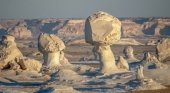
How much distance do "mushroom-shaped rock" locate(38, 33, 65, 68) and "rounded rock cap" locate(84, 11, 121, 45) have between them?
5.70 meters

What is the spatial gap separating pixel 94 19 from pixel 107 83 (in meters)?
4.62

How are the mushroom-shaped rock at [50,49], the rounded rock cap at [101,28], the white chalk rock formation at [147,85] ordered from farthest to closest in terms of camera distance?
the mushroom-shaped rock at [50,49] → the rounded rock cap at [101,28] → the white chalk rock formation at [147,85]

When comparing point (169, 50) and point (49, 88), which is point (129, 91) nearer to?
point (49, 88)

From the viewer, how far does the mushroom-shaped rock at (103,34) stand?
1154 inches

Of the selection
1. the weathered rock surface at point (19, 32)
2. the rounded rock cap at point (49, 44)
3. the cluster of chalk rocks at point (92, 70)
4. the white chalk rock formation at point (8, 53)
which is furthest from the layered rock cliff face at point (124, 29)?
the cluster of chalk rocks at point (92, 70)

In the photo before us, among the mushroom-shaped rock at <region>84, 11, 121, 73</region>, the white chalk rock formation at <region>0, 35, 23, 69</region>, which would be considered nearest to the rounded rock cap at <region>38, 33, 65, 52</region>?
the white chalk rock formation at <region>0, 35, 23, 69</region>

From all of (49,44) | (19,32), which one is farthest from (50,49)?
(19,32)

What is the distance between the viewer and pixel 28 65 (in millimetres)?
31641

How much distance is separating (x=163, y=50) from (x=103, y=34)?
12.7 meters

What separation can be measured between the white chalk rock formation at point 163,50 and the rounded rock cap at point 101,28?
1151cm

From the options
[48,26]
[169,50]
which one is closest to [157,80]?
[169,50]

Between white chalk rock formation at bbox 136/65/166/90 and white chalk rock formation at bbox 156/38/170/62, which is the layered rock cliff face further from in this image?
white chalk rock formation at bbox 136/65/166/90

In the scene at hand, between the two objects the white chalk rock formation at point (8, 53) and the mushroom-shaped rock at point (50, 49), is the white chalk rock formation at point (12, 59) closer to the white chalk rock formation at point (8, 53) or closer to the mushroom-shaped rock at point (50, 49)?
the white chalk rock formation at point (8, 53)

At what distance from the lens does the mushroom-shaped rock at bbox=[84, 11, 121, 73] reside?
2931cm
